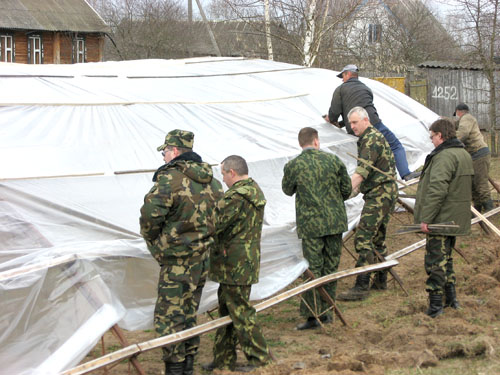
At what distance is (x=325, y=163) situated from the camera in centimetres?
646

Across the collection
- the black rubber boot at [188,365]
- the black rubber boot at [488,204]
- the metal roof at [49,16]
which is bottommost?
the black rubber boot at [188,365]

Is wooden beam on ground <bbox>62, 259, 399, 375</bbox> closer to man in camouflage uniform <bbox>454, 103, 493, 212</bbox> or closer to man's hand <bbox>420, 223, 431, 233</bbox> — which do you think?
man's hand <bbox>420, 223, 431, 233</bbox>

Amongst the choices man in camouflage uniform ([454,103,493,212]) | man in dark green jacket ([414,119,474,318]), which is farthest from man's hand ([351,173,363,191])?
man in camouflage uniform ([454,103,493,212])

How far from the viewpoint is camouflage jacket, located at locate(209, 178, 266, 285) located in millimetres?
5366

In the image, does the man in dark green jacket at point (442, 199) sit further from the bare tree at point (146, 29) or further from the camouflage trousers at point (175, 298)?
the bare tree at point (146, 29)

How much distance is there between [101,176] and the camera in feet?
20.4

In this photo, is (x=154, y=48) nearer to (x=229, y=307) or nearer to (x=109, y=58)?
(x=109, y=58)

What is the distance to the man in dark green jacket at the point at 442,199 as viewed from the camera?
6.26 metres

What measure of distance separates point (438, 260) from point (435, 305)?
0.45 metres

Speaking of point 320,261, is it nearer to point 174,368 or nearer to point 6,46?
point 174,368

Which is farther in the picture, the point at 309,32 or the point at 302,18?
the point at 302,18

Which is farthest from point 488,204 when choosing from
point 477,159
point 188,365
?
point 188,365

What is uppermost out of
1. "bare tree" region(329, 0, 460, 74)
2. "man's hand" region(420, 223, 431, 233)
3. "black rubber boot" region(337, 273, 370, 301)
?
"bare tree" region(329, 0, 460, 74)

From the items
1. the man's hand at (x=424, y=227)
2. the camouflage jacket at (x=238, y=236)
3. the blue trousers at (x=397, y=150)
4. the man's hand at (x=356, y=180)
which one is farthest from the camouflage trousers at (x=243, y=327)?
the blue trousers at (x=397, y=150)
